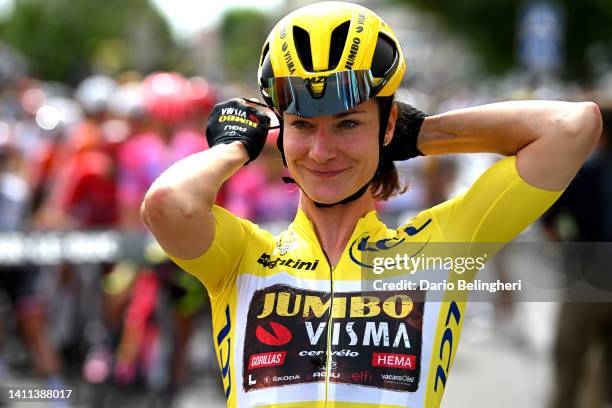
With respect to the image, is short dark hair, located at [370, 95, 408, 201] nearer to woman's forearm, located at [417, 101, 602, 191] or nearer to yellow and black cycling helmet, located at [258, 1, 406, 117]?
yellow and black cycling helmet, located at [258, 1, 406, 117]

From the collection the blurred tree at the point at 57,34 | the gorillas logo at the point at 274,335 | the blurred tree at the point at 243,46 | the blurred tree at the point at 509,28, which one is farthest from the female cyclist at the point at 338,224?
the blurred tree at the point at 243,46

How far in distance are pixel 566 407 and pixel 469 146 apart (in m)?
4.30

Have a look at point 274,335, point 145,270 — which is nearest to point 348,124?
point 274,335

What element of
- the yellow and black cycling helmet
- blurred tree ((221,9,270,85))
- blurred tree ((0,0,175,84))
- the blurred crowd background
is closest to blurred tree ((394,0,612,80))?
blurred tree ((0,0,175,84))

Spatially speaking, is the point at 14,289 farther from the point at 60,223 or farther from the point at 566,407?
the point at 566,407

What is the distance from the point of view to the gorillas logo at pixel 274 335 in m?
3.16

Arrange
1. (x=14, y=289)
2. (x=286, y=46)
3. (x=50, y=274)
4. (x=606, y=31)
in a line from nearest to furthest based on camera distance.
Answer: (x=286, y=46) → (x=14, y=289) → (x=50, y=274) → (x=606, y=31)

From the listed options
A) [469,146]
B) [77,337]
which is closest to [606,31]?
[77,337]

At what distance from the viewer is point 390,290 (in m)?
3.21

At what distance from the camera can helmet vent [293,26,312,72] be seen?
3121 millimetres

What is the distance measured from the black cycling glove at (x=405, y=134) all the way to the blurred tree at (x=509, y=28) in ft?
123

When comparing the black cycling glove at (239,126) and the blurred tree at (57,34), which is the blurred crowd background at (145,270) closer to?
the black cycling glove at (239,126)

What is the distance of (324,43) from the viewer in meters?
3.10

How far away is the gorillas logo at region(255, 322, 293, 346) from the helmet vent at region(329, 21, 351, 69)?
0.78 metres
